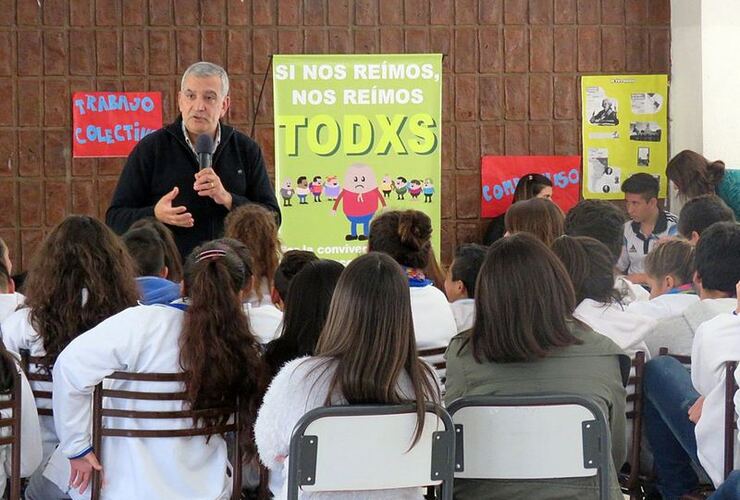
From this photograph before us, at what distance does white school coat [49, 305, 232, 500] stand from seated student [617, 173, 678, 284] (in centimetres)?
362

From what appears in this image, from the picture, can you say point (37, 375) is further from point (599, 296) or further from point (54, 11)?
point (54, 11)

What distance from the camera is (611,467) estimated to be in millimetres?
2367

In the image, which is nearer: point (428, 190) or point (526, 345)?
point (526, 345)

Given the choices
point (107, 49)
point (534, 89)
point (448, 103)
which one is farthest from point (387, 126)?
point (107, 49)

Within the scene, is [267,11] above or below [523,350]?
above

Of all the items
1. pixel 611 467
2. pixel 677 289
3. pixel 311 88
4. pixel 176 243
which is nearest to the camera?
pixel 611 467

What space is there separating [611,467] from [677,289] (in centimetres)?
148

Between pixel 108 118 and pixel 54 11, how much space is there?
724 mm

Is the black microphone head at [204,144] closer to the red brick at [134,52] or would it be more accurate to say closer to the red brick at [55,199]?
the red brick at [134,52]

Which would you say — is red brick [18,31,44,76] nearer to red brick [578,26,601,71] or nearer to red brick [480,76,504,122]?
red brick [480,76,504,122]

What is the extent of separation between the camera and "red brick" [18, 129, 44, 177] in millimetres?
6406

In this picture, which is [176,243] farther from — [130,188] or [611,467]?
[611,467]

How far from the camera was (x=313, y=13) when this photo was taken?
6.48 m

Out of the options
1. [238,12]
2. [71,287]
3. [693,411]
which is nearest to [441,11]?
[238,12]
